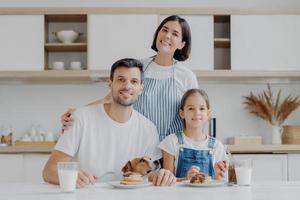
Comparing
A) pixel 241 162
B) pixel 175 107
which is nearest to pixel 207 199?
pixel 241 162

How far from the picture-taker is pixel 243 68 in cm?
455

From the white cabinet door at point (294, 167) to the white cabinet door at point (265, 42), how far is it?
0.79 meters

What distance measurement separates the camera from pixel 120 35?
455 centimetres

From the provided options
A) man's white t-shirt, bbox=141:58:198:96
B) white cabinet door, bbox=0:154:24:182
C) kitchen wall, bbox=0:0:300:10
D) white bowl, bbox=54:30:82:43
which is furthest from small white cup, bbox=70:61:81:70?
man's white t-shirt, bbox=141:58:198:96

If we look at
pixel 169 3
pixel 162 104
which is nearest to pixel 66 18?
pixel 169 3

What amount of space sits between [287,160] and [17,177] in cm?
221

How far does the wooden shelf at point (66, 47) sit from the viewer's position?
456 centimetres

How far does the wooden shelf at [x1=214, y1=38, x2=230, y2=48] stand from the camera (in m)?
4.60

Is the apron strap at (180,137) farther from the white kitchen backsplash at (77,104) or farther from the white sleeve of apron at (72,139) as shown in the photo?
the white kitchen backsplash at (77,104)

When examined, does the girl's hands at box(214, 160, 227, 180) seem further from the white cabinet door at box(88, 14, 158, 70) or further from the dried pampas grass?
the dried pampas grass

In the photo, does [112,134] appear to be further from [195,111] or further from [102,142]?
[195,111]

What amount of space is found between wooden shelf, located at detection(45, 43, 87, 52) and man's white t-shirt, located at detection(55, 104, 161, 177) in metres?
2.26

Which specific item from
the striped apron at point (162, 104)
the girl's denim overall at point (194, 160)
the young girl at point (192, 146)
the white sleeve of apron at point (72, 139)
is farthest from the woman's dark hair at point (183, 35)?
the white sleeve of apron at point (72, 139)

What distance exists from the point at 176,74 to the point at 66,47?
84.6 inches
